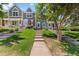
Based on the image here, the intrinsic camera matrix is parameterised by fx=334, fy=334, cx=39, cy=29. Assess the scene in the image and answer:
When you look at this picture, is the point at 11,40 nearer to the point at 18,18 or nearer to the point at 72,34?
the point at 18,18

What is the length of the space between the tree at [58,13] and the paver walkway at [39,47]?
6.4 inches

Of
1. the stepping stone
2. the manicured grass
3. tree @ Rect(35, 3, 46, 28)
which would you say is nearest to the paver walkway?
the stepping stone

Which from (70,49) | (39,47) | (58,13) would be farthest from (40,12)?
(70,49)

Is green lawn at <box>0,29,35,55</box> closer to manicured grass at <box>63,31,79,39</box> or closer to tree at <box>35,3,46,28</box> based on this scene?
tree at <box>35,3,46,28</box>

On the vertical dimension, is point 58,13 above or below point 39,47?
above

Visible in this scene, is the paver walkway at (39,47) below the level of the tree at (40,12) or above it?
below

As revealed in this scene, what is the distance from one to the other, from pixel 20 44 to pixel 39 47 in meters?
0.18

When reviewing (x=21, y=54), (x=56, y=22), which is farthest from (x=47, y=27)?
(x=21, y=54)

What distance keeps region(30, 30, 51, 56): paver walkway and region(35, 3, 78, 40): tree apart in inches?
6.4

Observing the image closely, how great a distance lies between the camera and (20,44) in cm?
313

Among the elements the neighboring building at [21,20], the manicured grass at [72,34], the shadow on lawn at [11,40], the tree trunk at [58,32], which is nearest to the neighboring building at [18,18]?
the neighboring building at [21,20]

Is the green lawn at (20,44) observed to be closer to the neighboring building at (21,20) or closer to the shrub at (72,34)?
the neighboring building at (21,20)

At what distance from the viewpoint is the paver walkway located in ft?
10.2

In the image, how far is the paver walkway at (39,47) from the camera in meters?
3.10
